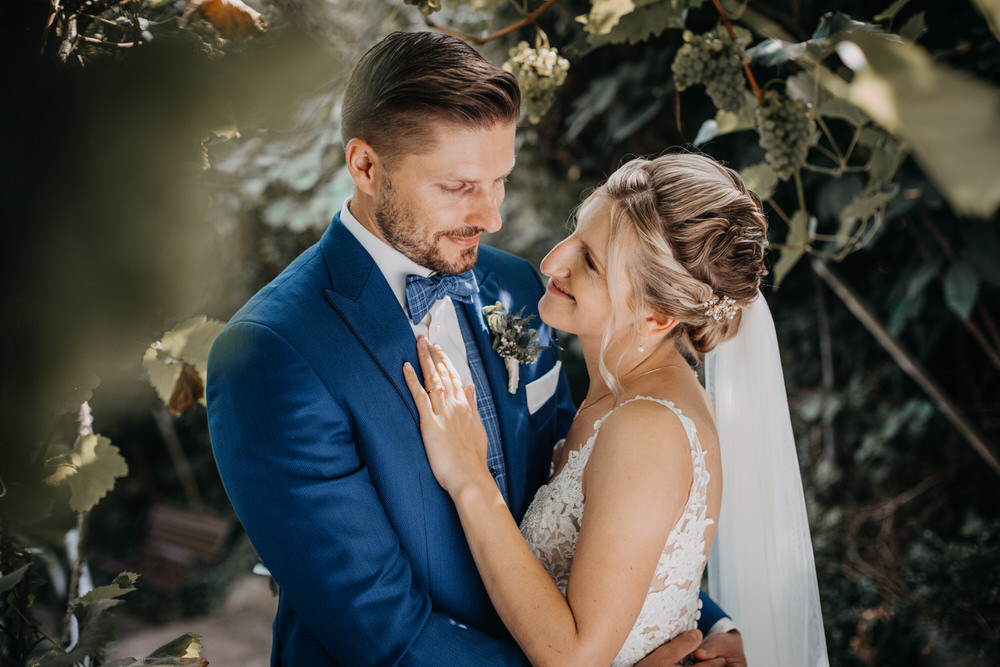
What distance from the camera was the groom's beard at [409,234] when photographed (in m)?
1.67

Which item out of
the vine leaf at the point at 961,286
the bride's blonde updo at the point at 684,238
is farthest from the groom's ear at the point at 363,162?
the vine leaf at the point at 961,286

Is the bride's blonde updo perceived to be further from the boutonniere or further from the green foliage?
the green foliage

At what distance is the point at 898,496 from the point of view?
12.1 feet

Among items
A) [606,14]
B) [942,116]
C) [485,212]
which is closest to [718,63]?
[606,14]

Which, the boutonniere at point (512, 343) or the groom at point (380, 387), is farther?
the boutonniere at point (512, 343)

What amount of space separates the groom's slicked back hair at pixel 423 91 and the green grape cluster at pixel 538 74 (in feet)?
0.98

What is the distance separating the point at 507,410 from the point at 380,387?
1.31ft

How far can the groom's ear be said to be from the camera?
5.49ft

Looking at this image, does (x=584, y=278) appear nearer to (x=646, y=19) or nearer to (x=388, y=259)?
(x=388, y=259)

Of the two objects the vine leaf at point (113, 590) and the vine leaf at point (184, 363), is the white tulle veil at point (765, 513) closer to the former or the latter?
the vine leaf at point (184, 363)

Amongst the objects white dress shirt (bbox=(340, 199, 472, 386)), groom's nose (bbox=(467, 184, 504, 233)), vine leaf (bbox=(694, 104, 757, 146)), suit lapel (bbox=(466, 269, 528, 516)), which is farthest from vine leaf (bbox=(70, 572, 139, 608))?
vine leaf (bbox=(694, 104, 757, 146))

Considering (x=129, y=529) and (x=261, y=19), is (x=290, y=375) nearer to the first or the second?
(x=261, y=19)

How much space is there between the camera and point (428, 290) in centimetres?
173

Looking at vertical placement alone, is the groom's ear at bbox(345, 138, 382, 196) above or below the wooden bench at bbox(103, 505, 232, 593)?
above
